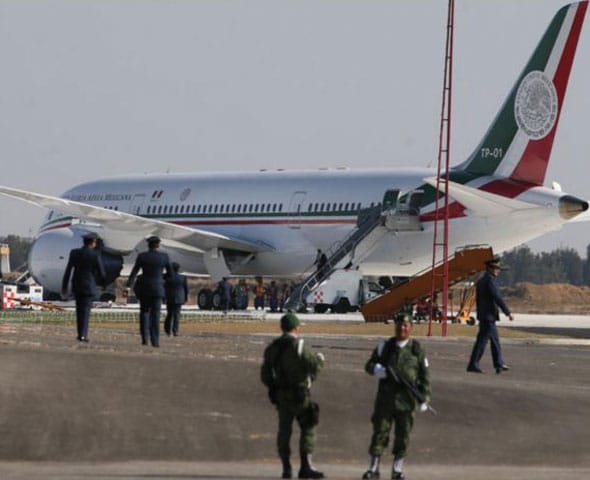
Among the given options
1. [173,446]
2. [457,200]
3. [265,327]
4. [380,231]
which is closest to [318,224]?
[380,231]

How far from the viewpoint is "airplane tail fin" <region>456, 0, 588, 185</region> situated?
50938mm

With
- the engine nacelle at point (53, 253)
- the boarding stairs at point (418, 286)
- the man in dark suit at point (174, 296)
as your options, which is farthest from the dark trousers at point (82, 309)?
the engine nacelle at point (53, 253)

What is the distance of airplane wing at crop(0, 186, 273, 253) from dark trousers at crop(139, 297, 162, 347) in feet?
94.3

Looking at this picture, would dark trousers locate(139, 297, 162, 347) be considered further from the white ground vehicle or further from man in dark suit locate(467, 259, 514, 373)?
the white ground vehicle

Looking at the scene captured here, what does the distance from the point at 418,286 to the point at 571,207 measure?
4.82m

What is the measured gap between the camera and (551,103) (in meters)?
51.7

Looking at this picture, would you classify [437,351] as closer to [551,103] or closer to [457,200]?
[457,200]

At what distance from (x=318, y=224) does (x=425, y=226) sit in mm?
4474

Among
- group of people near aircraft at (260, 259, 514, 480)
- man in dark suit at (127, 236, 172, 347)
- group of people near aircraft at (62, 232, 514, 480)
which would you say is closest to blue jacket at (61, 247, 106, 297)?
man in dark suit at (127, 236, 172, 347)

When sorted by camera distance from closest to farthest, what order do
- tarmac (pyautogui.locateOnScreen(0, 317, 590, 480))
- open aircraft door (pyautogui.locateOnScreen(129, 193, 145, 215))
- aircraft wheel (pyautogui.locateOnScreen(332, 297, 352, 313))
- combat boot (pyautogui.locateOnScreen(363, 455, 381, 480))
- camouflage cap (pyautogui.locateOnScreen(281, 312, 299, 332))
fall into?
combat boot (pyautogui.locateOnScreen(363, 455, 381, 480)), camouflage cap (pyautogui.locateOnScreen(281, 312, 299, 332)), tarmac (pyautogui.locateOnScreen(0, 317, 590, 480)), aircraft wheel (pyautogui.locateOnScreen(332, 297, 352, 313)), open aircraft door (pyautogui.locateOnScreen(129, 193, 145, 215))

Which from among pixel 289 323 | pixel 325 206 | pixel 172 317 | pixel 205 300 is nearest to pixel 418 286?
pixel 325 206

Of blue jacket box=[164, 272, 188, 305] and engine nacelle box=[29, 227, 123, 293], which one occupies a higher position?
engine nacelle box=[29, 227, 123, 293]

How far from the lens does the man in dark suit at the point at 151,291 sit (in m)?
27.0

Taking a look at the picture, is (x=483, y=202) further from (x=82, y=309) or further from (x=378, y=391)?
(x=378, y=391)
